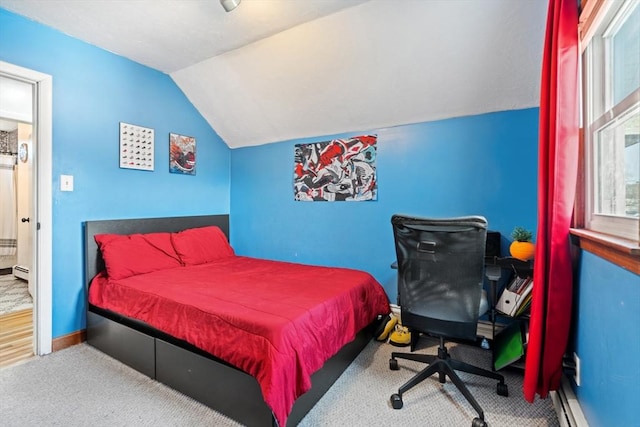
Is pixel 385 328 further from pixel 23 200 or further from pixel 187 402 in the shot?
pixel 23 200

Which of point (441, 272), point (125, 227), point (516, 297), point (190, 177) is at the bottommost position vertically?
point (516, 297)

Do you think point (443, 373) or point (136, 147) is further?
point (136, 147)

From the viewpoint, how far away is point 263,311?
1.57m

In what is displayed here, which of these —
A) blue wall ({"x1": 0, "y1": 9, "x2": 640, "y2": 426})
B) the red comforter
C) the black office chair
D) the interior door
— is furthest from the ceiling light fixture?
the interior door

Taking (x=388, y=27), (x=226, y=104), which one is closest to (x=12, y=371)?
(x=226, y=104)

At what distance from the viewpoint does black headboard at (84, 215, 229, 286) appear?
2.46 metres

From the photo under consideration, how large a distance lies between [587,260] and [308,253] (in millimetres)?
2419

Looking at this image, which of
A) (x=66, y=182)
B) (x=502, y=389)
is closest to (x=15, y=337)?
(x=66, y=182)

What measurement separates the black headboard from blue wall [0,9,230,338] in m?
0.06

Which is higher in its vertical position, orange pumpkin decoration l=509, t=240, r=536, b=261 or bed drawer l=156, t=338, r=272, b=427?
orange pumpkin decoration l=509, t=240, r=536, b=261

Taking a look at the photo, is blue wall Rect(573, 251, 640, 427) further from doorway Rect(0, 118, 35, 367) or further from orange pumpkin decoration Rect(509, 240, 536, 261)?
doorway Rect(0, 118, 35, 367)

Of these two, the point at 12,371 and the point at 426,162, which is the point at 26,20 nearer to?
the point at 12,371

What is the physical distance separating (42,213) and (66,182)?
11.5 inches

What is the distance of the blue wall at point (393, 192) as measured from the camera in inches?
92.4
